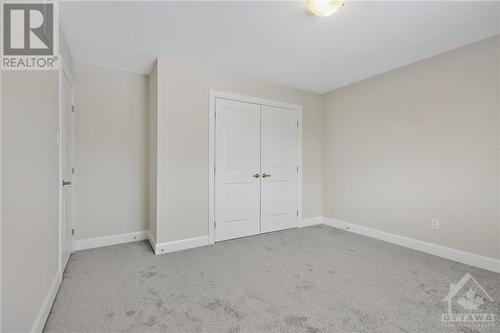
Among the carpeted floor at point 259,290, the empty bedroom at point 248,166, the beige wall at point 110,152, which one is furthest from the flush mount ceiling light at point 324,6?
the beige wall at point 110,152

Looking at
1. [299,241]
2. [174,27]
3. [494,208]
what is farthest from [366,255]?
[174,27]

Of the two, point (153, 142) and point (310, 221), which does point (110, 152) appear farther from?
point (310, 221)

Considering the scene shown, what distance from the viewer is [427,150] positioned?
2.84 m

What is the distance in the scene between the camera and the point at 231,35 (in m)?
2.34

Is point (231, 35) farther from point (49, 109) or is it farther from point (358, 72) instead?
point (358, 72)

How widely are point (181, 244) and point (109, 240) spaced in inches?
39.8

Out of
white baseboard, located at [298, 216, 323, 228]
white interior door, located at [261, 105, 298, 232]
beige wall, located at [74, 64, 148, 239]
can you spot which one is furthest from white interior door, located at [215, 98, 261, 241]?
beige wall, located at [74, 64, 148, 239]

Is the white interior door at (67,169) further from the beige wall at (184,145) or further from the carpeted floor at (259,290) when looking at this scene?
the beige wall at (184,145)

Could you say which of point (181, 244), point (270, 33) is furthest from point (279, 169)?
point (270, 33)

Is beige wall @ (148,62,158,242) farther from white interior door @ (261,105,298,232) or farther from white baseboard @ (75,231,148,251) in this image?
white interior door @ (261,105,298,232)

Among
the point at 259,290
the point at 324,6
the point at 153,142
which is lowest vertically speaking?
the point at 259,290

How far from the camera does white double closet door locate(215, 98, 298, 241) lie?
3293 millimetres

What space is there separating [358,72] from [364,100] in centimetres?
49

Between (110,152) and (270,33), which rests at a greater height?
(270,33)
